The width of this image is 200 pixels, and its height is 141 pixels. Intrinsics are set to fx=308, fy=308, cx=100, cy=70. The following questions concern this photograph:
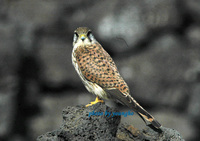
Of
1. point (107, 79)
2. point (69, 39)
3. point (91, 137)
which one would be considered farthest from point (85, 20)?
point (91, 137)

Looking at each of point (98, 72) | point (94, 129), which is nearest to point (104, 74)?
point (98, 72)

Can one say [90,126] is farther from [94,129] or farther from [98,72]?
[98,72]

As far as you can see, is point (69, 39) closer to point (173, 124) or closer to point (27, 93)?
point (27, 93)

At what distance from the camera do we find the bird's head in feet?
9.47

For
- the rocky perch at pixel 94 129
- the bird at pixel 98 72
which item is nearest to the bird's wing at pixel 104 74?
the bird at pixel 98 72

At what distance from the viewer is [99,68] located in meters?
2.85

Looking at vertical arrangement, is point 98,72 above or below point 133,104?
above

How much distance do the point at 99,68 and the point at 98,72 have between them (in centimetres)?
5

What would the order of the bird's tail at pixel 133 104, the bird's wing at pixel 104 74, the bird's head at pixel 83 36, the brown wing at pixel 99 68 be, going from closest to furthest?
the bird's tail at pixel 133 104 → the bird's wing at pixel 104 74 → the brown wing at pixel 99 68 → the bird's head at pixel 83 36

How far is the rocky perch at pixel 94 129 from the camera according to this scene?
260cm

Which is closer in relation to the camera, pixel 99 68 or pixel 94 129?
pixel 94 129

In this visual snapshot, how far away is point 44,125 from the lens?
464cm

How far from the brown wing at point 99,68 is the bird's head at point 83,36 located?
0.06 meters

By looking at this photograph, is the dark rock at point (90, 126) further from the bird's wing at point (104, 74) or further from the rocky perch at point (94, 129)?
the bird's wing at point (104, 74)
